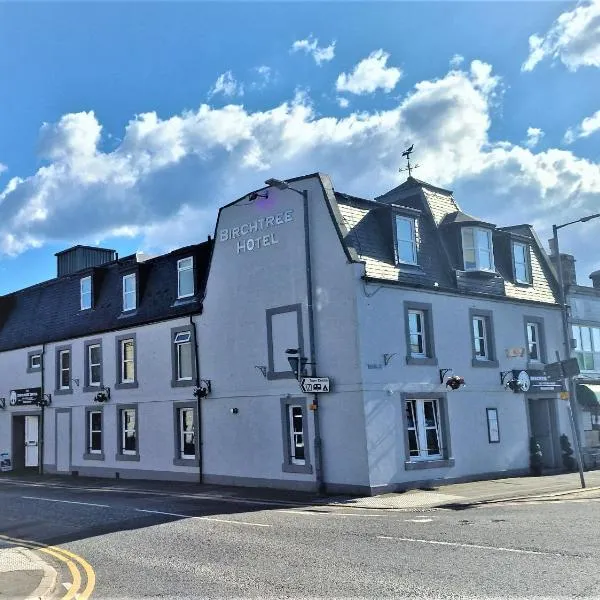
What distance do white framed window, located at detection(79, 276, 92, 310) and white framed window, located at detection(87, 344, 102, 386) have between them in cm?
228

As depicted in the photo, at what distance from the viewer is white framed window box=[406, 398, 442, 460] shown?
783 inches

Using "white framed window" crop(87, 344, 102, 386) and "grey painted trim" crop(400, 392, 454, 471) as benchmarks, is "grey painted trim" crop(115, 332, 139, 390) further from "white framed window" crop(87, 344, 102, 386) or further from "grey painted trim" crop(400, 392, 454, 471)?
"grey painted trim" crop(400, 392, 454, 471)

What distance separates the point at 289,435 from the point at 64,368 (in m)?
14.5

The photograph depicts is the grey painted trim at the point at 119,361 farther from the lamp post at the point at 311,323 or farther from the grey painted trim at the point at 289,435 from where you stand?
the lamp post at the point at 311,323

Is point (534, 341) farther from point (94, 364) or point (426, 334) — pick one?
point (94, 364)

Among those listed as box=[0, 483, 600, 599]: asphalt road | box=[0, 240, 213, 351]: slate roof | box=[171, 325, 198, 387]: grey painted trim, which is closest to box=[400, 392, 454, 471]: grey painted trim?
box=[0, 483, 600, 599]: asphalt road

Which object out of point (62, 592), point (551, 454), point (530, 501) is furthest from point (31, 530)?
point (551, 454)

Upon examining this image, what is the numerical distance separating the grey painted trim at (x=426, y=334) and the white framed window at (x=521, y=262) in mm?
5696

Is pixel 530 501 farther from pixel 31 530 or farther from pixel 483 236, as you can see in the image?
pixel 31 530

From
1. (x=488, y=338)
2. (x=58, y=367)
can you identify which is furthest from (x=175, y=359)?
(x=488, y=338)

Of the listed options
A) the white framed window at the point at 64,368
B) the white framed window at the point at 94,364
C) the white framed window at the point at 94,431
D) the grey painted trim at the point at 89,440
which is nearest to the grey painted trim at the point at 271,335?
the grey painted trim at the point at 89,440

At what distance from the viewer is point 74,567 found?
10305 millimetres

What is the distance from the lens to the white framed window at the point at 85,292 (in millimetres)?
29922

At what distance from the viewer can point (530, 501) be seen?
16.4m
